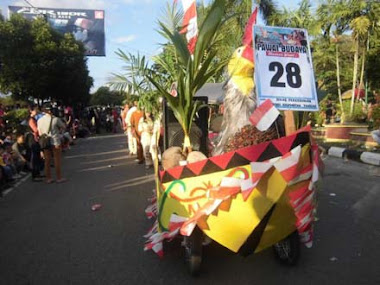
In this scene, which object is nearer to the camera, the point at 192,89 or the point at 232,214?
the point at 232,214

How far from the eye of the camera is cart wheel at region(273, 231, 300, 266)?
422 centimetres

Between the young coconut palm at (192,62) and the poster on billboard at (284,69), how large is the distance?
0.48 meters

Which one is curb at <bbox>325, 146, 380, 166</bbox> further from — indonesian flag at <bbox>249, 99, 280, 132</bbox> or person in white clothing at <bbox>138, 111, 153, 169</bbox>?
indonesian flag at <bbox>249, 99, 280, 132</bbox>

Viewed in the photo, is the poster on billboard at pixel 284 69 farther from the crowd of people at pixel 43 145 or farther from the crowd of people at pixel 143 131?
the crowd of people at pixel 143 131

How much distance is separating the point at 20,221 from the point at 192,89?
135 inches

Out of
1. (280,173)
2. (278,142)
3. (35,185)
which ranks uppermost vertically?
(278,142)

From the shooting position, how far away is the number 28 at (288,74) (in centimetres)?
427

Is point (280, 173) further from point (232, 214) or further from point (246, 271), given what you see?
point (246, 271)

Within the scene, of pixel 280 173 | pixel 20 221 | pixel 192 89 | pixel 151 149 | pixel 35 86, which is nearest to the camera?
pixel 280 173

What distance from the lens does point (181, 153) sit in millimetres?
4766

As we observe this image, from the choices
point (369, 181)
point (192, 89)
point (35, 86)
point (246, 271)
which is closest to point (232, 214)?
point (246, 271)

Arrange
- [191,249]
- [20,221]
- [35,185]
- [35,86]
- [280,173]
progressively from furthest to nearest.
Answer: [35,86] → [35,185] → [20,221] → [191,249] → [280,173]

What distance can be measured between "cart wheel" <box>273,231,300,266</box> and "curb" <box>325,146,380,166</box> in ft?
24.4

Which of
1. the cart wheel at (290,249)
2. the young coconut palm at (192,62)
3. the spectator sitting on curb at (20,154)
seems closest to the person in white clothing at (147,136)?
the spectator sitting on curb at (20,154)
